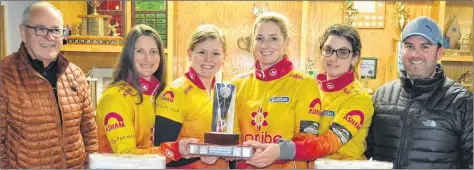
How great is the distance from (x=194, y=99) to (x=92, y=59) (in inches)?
109

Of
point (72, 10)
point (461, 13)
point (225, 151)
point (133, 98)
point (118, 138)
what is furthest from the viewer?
point (461, 13)

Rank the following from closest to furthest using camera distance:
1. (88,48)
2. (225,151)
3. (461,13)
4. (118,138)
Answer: (225,151) < (118,138) < (88,48) < (461,13)

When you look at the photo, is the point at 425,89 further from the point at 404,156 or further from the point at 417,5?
the point at 417,5

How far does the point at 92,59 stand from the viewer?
184 inches

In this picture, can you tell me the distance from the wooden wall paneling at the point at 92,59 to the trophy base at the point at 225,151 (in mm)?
3147

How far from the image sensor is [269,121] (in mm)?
2148

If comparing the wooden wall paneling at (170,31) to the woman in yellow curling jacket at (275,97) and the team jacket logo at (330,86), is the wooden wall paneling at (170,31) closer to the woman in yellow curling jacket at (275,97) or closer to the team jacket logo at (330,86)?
the woman in yellow curling jacket at (275,97)

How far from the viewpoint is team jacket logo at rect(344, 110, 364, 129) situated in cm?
207

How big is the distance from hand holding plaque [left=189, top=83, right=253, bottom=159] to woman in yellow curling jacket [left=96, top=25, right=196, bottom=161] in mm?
341

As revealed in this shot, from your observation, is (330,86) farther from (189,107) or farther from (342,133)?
(189,107)

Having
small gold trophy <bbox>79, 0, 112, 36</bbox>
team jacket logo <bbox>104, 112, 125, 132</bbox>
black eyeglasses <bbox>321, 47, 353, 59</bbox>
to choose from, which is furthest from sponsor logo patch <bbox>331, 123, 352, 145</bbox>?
small gold trophy <bbox>79, 0, 112, 36</bbox>

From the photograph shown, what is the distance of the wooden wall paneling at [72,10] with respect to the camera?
182 inches

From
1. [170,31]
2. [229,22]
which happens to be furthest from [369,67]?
[170,31]

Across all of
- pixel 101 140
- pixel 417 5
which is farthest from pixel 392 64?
pixel 101 140
